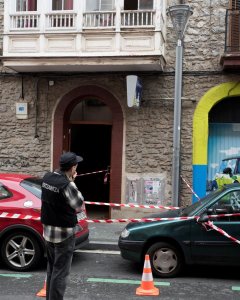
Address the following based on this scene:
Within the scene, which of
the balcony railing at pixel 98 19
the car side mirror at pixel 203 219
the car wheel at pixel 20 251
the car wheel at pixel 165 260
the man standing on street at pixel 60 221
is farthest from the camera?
the balcony railing at pixel 98 19

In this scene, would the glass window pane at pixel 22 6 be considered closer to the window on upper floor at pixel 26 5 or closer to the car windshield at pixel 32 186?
the window on upper floor at pixel 26 5

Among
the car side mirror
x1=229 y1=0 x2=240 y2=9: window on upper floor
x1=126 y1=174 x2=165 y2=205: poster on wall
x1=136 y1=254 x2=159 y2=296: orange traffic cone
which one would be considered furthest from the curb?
x1=229 y1=0 x2=240 y2=9: window on upper floor

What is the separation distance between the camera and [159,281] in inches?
270

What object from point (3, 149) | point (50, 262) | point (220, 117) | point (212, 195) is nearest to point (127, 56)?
point (220, 117)

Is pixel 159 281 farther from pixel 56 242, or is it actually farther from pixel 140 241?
pixel 56 242

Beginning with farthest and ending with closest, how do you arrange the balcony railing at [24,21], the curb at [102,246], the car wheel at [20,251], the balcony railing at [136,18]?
the balcony railing at [24,21] < the balcony railing at [136,18] < the curb at [102,246] < the car wheel at [20,251]

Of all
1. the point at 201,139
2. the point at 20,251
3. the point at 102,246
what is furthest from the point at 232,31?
the point at 20,251

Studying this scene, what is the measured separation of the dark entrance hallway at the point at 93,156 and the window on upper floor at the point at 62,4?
3849 mm

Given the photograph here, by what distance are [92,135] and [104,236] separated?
5.61 m

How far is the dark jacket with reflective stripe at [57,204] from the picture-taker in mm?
4848

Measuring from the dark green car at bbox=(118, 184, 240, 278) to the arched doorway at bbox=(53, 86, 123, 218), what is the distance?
5.51 metres

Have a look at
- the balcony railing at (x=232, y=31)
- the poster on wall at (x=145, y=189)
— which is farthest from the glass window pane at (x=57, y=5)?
the poster on wall at (x=145, y=189)

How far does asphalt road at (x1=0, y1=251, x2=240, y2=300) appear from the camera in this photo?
6.20m

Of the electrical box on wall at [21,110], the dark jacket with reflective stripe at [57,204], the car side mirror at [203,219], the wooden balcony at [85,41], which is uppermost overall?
the wooden balcony at [85,41]
